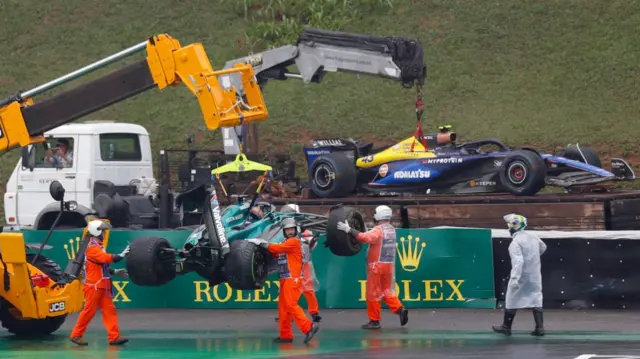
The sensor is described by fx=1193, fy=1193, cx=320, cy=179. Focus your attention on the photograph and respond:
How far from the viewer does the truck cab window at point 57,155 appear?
21266 millimetres

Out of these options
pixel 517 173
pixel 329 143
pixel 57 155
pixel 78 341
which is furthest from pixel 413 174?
pixel 78 341

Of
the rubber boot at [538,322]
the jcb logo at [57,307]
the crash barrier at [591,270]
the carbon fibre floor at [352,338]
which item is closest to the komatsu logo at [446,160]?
the crash barrier at [591,270]

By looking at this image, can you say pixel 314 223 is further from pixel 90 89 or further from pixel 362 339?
pixel 90 89

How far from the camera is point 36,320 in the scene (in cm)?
1570

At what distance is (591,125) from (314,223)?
55.8ft

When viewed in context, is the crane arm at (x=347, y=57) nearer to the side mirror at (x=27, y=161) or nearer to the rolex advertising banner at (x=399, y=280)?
the rolex advertising banner at (x=399, y=280)

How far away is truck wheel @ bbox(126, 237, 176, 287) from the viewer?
14.4 m

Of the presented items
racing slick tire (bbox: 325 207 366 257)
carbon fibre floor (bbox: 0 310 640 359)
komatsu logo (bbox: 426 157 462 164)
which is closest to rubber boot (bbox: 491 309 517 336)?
carbon fibre floor (bbox: 0 310 640 359)

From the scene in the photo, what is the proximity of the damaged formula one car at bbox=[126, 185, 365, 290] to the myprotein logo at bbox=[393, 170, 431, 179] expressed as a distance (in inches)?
211

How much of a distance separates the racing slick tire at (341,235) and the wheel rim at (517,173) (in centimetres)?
504

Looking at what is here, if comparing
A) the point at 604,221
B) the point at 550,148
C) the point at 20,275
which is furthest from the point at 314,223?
the point at 550,148

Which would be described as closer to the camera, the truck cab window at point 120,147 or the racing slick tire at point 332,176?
the racing slick tire at point 332,176

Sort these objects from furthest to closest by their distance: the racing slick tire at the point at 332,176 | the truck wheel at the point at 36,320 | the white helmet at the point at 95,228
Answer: the racing slick tire at the point at 332,176 < the truck wheel at the point at 36,320 < the white helmet at the point at 95,228

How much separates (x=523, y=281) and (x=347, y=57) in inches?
246
